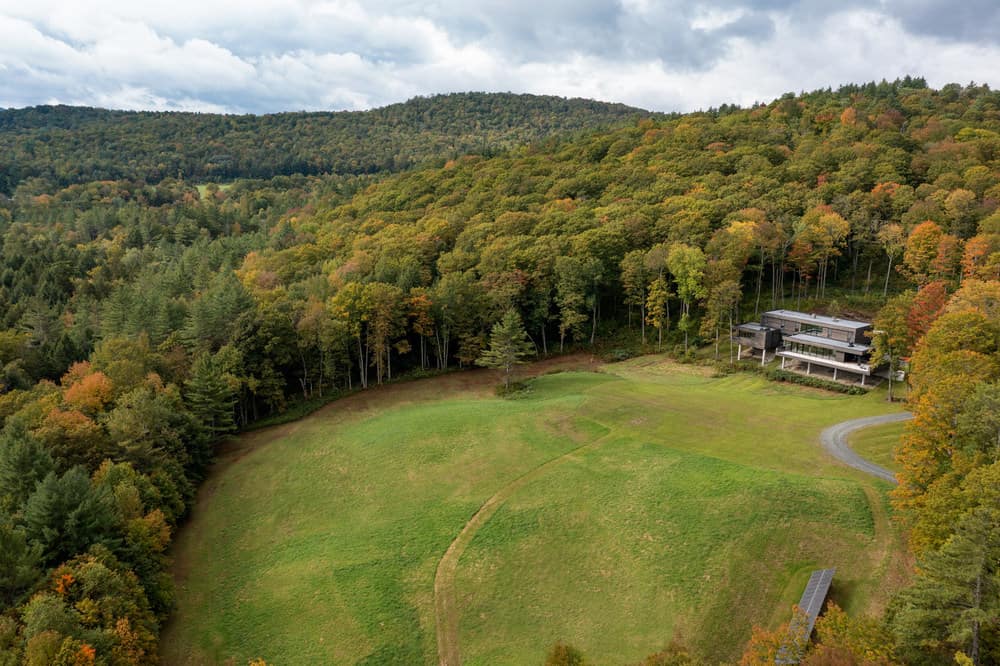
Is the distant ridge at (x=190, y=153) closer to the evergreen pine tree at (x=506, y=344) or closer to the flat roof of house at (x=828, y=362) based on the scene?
the evergreen pine tree at (x=506, y=344)

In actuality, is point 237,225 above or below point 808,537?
above

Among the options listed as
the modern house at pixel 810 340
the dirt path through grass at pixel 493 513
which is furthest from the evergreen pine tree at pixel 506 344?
the modern house at pixel 810 340

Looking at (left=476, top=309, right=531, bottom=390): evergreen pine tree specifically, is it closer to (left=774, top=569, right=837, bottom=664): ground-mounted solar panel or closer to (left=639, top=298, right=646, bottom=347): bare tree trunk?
(left=639, top=298, right=646, bottom=347): bare tree trunk

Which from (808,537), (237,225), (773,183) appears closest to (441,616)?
(808,537)

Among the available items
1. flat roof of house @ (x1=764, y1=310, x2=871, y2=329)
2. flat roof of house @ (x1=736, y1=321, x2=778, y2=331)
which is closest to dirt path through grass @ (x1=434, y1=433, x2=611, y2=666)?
flat roof of house @ (x1=736, y1=321, x2=778, y2=331)

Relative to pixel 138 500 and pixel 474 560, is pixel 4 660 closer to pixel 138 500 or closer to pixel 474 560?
pixel 138 500
